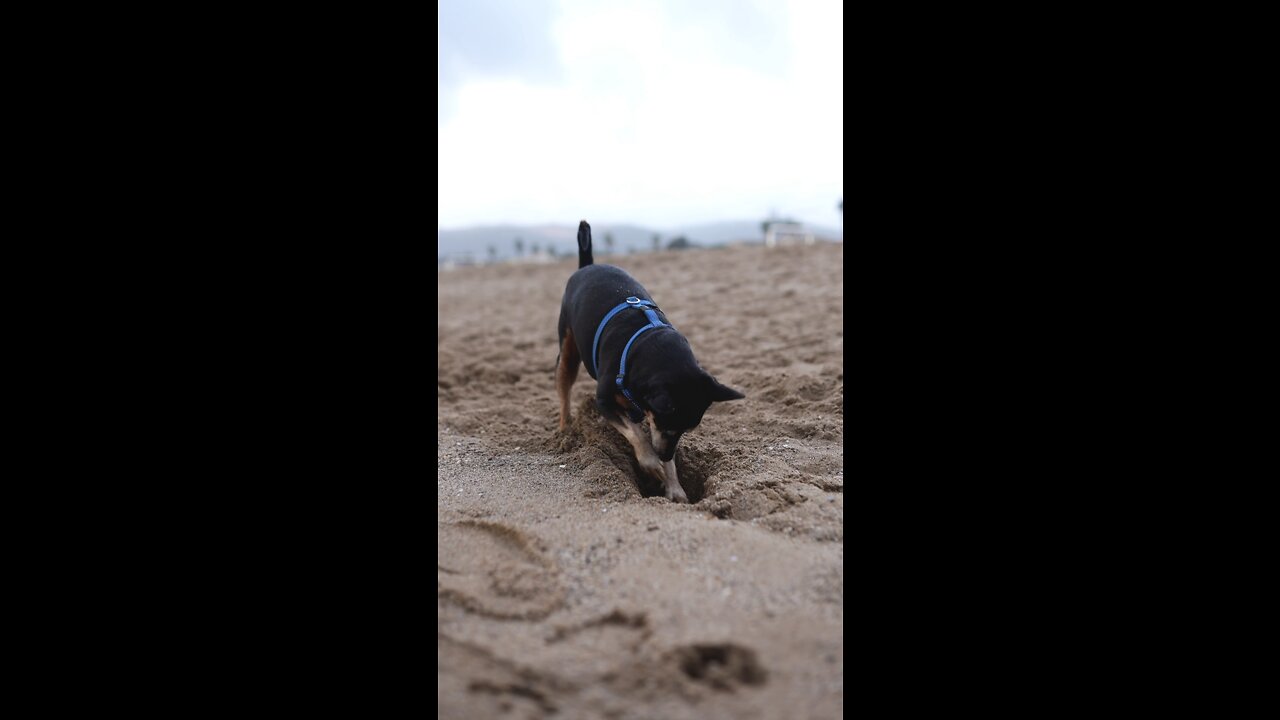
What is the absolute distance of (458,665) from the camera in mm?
2283

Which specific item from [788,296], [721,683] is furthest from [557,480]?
[788,296]

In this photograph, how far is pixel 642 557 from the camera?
9.70ft

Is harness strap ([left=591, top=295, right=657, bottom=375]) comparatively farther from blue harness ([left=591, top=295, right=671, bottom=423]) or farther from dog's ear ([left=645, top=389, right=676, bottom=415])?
dog's ear ([left=645, top=389, right=676, bottom=415])

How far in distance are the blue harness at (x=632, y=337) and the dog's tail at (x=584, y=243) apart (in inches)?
35.7

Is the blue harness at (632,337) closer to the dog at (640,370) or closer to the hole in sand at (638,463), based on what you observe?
the dog at (640,370)

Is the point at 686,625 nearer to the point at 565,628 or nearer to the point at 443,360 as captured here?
the point at 565,628

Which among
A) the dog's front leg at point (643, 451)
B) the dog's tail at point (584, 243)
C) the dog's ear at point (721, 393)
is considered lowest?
the dog's front leg at point (643, 451)

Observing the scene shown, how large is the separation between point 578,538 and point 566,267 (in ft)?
45.0

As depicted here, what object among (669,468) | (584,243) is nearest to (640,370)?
(669,468)

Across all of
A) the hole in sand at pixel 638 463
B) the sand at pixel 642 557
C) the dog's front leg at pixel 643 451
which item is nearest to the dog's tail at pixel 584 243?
the sand at pixel 642 557

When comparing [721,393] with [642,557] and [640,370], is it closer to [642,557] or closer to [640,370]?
[640,370]

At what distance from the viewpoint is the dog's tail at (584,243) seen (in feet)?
18.1

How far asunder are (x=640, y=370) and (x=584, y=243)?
1.79 meters

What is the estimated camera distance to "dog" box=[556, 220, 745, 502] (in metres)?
4.06
